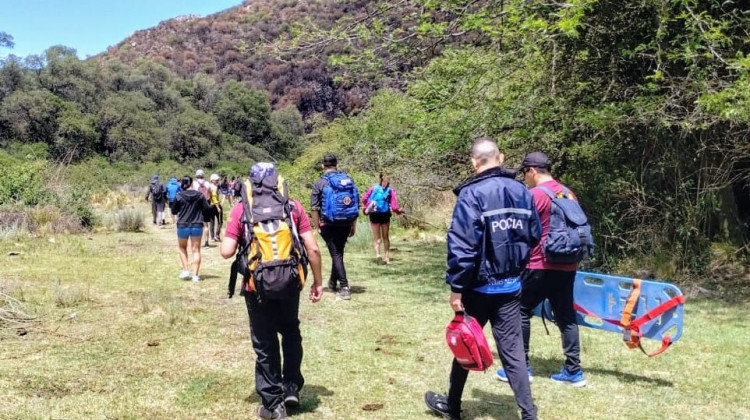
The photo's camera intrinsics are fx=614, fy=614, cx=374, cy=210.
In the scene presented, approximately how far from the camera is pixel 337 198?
835cm

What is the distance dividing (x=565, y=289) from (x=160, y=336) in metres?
4.16

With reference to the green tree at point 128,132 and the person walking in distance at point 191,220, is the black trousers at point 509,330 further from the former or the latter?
the green tree at point 128,132

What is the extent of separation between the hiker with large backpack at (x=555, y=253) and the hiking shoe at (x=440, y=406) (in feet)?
2.77

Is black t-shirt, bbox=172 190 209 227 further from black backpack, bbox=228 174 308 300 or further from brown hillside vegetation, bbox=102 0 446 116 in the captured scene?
brown hillside vegetation, bbox=102 0 446 116

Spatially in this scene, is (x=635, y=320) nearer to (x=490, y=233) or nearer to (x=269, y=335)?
(x=490, y=233)

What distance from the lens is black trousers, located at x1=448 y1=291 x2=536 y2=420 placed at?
4016 millimetres

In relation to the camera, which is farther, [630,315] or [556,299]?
[630,315]

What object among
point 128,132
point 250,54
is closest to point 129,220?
point 128,132

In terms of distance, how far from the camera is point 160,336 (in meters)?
6.49

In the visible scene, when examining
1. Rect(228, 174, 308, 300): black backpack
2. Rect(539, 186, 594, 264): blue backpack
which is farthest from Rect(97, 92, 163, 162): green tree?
Rect(539, 186, 594, 264): blue backpack

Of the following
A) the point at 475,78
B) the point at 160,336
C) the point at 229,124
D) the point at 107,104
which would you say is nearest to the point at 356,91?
the point at 229,124

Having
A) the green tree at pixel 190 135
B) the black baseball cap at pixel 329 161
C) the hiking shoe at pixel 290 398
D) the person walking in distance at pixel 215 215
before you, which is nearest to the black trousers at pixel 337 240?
the black baseball cap at pixel 329 161

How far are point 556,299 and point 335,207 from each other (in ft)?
13.0

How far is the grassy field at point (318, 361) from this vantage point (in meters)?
4.66
